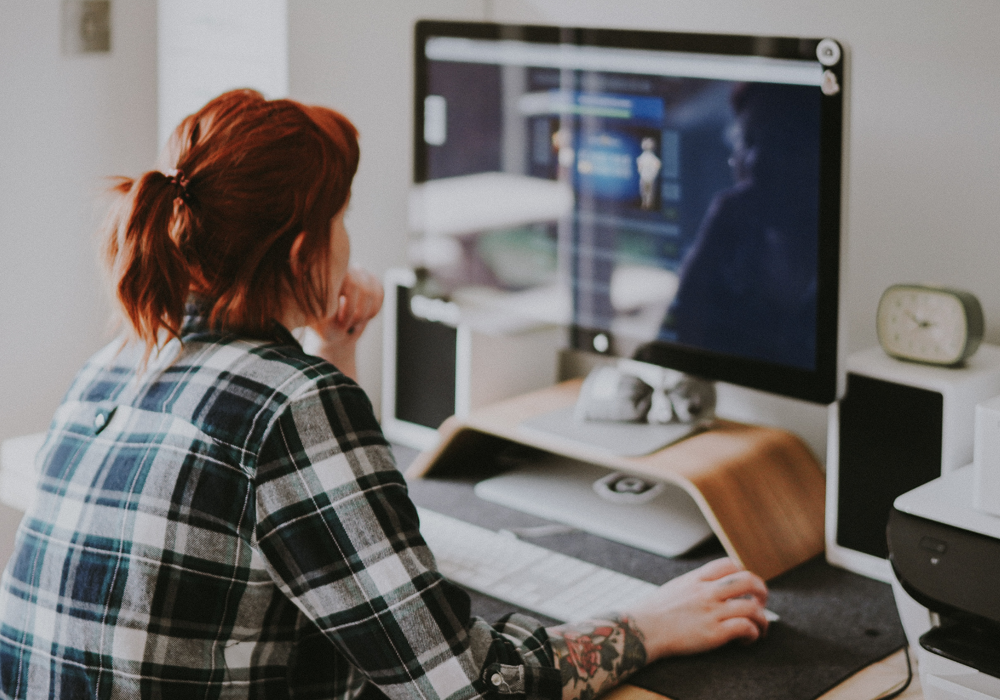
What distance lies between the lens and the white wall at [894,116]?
148 centimetres

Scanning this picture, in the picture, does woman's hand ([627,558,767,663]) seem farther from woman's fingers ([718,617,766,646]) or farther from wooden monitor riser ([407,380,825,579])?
wooden monitor riser ([407,380,825,579])

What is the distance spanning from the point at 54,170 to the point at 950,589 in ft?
4.81

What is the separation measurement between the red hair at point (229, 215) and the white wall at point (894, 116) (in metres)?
0.62

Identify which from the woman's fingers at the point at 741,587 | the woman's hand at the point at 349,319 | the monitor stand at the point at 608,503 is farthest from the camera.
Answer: the monitor stand at the point at 608,503

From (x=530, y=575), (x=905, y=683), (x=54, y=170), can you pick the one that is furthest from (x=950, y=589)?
(x=54, y=170)

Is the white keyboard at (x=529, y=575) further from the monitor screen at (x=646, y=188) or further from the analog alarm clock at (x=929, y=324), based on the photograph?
the analog alarm clock at (x=929, y=324)

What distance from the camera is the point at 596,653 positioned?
1.14m

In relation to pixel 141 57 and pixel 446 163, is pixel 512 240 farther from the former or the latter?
pixel 141 57

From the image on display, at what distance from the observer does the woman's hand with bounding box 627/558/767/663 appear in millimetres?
1218

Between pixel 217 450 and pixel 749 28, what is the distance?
110 cm

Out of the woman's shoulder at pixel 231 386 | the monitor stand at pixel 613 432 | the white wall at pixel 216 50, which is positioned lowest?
the monitor stand at pixel 613 432

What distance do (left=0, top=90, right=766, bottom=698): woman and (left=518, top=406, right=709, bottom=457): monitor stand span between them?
482 mm

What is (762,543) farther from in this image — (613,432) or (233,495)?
(233,495)

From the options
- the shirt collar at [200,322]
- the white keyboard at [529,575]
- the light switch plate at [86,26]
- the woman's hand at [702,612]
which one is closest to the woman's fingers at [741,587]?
the woman's hand at [702,612]
